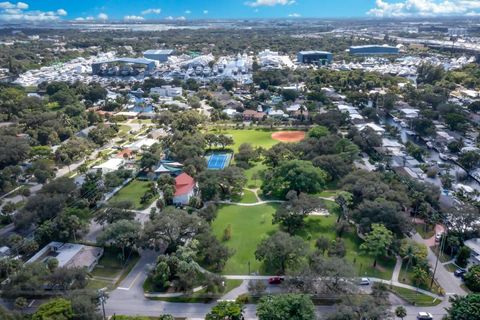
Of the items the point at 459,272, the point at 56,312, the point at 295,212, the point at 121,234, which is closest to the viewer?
the point at 56,312

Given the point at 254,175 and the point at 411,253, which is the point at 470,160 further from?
the point at 254,175

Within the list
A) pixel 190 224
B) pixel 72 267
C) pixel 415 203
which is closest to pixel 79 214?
pixel 72 267

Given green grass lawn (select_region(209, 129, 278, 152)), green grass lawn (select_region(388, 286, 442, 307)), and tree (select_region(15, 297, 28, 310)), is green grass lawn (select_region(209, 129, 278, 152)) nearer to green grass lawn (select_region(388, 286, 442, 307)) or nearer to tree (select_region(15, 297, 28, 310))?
green grass lawn (select_region(388, 286, 442, 307))

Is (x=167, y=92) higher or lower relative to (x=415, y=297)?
higher

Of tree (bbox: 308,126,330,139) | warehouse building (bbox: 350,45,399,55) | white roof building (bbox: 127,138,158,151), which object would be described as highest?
warehouse building (bbox: 350,45,399,55)

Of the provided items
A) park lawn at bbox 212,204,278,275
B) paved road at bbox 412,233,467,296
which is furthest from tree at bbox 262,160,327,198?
paved road at bbox 412,233,467,296

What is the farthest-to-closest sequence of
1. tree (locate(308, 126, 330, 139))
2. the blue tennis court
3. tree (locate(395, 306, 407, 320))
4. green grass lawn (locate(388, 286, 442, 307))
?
tree (locate(308, 126, 330, 139)) < the blue tennis court < green grass lawn (locate(388, 286, 442, 307)) < tree (locate(395, 306, 407, 320))

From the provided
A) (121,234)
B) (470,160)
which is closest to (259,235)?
(121,234)
